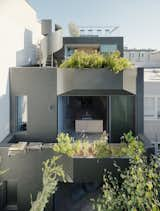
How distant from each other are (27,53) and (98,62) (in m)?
5.26

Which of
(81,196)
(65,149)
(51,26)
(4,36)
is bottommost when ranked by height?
(81,196)

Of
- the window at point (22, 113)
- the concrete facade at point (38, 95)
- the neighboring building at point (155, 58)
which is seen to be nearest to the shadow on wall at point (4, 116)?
the concrete facade at point (38, 95)

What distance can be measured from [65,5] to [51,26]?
5.91 feet

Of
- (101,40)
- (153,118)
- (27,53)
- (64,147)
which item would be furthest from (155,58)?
(64,147)

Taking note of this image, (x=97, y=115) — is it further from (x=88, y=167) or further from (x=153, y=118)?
(x=88, y=167)

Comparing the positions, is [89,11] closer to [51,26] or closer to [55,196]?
[51,26]

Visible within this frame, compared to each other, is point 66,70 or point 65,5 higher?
point 65,5

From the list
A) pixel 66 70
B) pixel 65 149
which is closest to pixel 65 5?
pixel 66 70

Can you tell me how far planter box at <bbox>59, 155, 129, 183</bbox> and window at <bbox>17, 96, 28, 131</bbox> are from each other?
3938 mm

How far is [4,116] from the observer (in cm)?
1295

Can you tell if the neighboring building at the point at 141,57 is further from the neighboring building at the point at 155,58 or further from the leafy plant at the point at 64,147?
the leafy plant at the point at 64,147

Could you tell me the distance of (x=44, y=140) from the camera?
13672 mm

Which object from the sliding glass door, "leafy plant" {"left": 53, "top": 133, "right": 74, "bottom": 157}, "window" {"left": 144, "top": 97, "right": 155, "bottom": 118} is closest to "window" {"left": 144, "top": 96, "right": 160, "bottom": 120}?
"window" {"left": 144, "top": 97, "right": 155, "bottom": 118}

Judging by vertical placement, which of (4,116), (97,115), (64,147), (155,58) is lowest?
(64,147)
